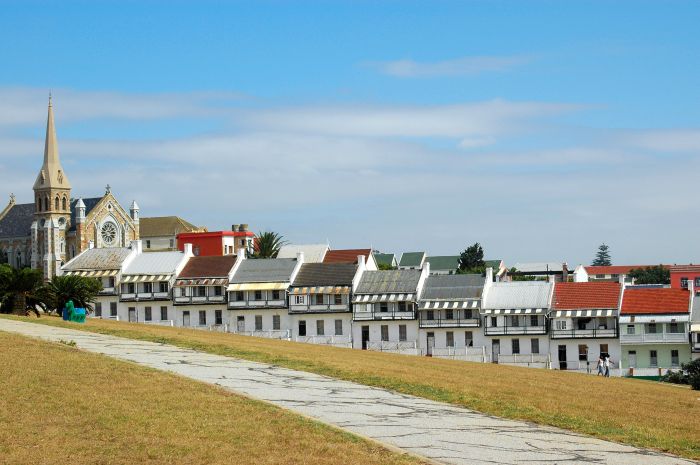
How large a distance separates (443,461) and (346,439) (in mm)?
2420

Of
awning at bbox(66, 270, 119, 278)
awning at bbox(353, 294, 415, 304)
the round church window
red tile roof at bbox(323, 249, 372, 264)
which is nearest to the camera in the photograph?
awning at bbox(353, 294, 415, 304)

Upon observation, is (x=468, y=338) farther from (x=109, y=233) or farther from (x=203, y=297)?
(x=109, y=233)

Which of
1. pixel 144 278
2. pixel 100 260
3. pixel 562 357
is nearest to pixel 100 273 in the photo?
pixel 100 260

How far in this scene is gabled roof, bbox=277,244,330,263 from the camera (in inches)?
4656

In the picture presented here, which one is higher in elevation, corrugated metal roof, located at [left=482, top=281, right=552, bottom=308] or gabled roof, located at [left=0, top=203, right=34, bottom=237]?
gabled roof, located at [left=0, top=203, right=34, bottom=237]

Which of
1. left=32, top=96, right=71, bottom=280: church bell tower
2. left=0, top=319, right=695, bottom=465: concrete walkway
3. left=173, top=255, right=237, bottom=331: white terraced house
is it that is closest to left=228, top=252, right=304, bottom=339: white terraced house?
left=173, top=255, right=237, bottom=331: white terraced house

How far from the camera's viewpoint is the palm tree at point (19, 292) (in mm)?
59375

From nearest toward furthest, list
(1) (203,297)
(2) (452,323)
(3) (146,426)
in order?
(3) (146,426) → (2) (452,323) → (1) (203,297)

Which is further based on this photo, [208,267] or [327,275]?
[208,267]

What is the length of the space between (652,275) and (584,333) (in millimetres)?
103633

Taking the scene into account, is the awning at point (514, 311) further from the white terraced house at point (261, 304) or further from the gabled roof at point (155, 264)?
the gabled roof at point (155, 264)

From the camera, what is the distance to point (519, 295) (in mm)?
84125

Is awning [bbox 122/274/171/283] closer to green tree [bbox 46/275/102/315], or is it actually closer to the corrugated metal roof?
the corrugated metal roof

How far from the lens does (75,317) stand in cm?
5541
